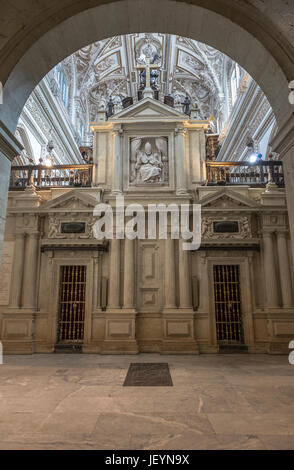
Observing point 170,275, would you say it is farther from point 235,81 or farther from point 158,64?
point 158,64

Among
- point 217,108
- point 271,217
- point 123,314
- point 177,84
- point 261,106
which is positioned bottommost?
point 123,314

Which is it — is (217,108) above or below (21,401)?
above

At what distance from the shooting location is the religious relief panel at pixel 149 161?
1021 centimetres

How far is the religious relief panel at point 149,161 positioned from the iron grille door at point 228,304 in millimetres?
3464

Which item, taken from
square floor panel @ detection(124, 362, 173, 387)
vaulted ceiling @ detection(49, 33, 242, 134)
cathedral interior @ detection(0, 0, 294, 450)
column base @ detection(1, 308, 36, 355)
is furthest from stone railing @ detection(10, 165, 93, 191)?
vaulted ceiling @ detection(49, 33, 242, 134)

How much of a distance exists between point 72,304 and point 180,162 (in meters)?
5.65

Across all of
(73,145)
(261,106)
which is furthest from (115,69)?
(261,106)

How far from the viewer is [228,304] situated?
944cm

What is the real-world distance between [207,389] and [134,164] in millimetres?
7376

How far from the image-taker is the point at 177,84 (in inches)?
889

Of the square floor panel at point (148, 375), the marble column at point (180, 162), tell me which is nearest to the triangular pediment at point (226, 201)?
the marble column at point (180, 162)

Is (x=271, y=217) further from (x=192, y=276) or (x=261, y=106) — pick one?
(x=261, y=106)

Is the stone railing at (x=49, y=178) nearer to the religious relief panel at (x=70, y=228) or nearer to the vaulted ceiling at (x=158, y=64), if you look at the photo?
the religious relief panel at (x=70, y=228)

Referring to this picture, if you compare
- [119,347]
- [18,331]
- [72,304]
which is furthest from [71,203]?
[119,347]
